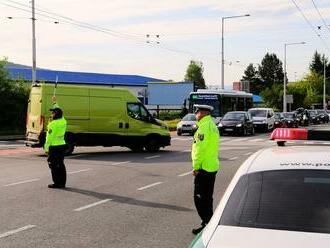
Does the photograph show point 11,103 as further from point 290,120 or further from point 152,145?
point 290,120

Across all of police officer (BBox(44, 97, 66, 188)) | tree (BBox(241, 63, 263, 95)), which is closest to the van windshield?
police officer (BBox(44, 97, 66, 188))

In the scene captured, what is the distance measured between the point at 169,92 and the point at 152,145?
123 ft

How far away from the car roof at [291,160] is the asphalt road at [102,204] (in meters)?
3.28

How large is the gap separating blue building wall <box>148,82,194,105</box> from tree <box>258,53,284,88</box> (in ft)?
358

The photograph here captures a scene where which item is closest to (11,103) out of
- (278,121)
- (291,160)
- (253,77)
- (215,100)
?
(215,100)

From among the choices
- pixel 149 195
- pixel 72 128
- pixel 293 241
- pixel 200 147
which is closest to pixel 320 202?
pixel 293 241

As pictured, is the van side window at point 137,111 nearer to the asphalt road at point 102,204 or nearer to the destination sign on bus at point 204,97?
the asphalt road at point 102,204

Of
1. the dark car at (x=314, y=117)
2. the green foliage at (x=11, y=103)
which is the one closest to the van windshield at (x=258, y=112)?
the green foliage at (x=11, y=103)

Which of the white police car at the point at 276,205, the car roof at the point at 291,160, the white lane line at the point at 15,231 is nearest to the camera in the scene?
the white police car at the point at 276,205

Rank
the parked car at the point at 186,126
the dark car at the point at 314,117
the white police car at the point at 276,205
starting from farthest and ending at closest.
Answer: the dark car at the point at 314,117 < the parked car at the point at 186,126 < the white police car at the point at 276,205

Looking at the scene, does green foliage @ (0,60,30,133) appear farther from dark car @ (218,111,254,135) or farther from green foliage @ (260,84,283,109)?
green foliage @ (260,84,283,109)

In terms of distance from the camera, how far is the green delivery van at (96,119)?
20.5 meters

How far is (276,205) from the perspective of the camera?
365 centimetres

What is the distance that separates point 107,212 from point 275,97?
8966 cm
